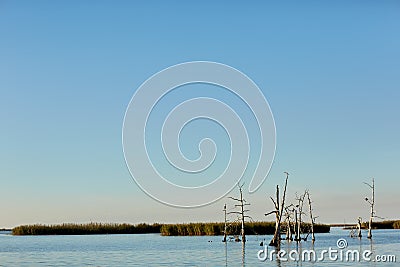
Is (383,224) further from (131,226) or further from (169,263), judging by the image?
(169,263)

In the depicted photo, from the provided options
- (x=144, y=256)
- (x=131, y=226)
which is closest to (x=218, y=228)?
(x=131, y=226)

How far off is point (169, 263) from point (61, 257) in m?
9.59

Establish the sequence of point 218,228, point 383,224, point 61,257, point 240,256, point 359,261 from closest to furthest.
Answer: point 359,261
point 240,256
point 61,257
point 218,228
point 383,224

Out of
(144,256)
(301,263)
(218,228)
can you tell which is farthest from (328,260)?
(218,228)

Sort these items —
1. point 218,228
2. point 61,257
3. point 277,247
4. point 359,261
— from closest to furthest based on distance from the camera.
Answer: point 359,261 < point 61,257 < point 277,247 < point 218,228

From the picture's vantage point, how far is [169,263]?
30.1m

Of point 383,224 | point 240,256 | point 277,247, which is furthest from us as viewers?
point 383,224

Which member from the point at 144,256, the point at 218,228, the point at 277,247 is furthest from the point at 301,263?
the point at 218,228

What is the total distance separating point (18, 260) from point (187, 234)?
115 feet

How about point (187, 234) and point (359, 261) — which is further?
point (187, 234)

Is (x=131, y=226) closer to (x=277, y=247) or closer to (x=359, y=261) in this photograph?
(x=277, y=247)

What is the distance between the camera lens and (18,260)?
3509cm

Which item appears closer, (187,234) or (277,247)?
(277,247)

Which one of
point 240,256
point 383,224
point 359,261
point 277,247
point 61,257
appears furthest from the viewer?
point 383,224
